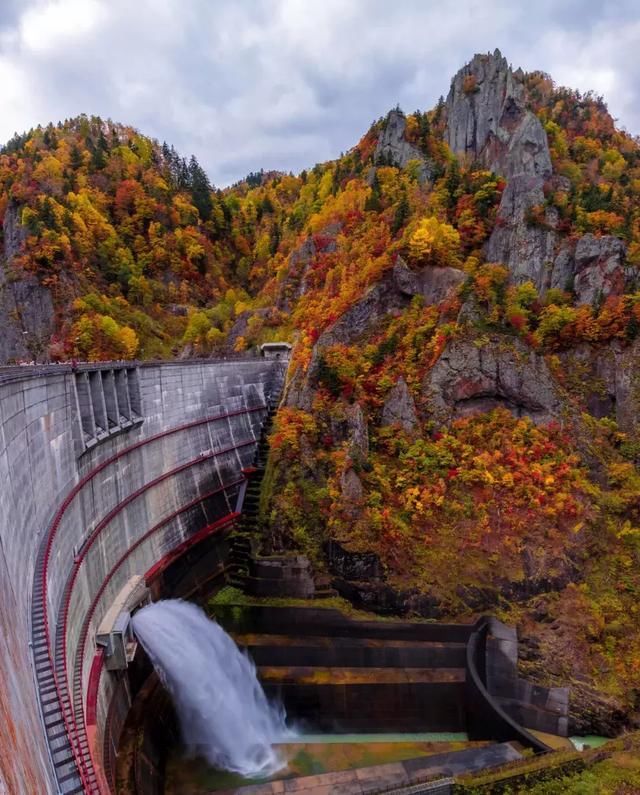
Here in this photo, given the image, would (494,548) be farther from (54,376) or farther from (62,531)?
(54,376)

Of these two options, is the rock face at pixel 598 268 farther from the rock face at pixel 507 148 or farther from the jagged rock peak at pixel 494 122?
the jagged rock peak at pixel 494 122

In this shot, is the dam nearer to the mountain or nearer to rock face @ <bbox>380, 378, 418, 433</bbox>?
the mountain

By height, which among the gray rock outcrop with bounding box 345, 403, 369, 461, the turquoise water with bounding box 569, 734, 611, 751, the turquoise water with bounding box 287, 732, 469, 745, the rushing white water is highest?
the gray rock outcrop with bounding box 345, 403, 369, 461

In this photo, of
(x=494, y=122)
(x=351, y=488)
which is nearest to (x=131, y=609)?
(x=351, y=488)

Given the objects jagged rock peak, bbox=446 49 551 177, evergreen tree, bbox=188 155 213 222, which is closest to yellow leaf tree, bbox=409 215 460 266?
jagged rock peak, bbox=446 49 551 177

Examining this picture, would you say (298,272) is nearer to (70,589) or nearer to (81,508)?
(81,508)

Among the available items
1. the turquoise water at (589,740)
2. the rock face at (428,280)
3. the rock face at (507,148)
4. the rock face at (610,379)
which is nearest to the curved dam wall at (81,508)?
the rock face at (428,280)
